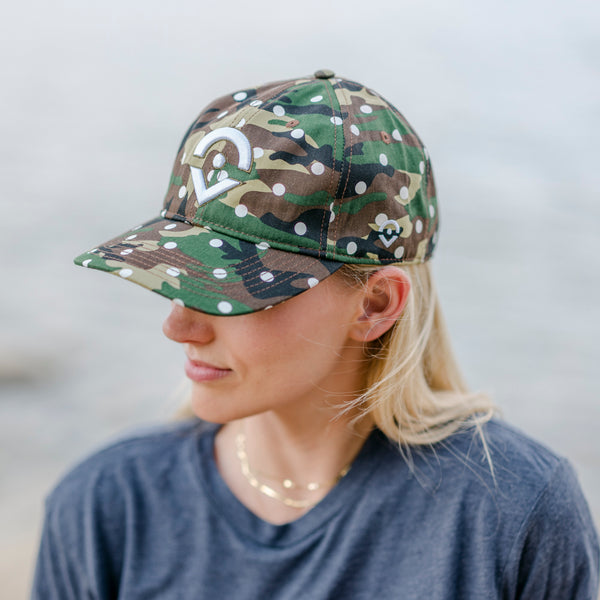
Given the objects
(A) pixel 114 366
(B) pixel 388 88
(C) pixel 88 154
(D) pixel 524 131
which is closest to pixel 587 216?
(D) pixel 524 131

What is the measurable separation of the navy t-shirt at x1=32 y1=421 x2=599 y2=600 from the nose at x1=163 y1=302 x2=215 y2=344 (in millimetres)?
402

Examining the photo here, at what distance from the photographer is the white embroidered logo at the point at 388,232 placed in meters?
1.18

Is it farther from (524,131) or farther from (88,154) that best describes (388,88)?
(88,154)

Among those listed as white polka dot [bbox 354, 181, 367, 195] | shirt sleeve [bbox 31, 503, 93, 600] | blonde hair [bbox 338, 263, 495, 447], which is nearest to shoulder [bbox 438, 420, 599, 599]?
blonde hair [bbox 338, 263, 495, 447]

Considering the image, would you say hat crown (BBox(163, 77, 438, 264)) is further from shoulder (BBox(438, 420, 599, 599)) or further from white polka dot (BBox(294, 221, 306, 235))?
shoulder (BBox(438, 420, 599, 599))

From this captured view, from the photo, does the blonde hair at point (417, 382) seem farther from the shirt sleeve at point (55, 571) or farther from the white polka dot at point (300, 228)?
the shirt sleeve at point (55, 571)

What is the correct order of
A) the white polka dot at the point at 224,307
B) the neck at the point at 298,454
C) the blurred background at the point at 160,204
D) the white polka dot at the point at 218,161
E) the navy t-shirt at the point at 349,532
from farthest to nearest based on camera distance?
the blurred background at the point at 160,204 < the neck at the point at 298,454 < the navy t-shirt at the point at 349,532 < the white polka dot at the point at 218,161 < the white polka dot at the point at 224,307

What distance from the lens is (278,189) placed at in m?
1.12

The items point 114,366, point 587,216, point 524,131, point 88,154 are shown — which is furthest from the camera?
point 88,154

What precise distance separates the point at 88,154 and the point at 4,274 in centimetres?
158

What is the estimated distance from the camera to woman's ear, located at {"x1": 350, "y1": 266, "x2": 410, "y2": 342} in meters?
1.23

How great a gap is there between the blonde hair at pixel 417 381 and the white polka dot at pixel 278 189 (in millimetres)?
276

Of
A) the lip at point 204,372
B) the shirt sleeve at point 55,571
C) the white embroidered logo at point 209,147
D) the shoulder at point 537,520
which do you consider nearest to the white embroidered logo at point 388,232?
the white embroidered logo at point 209,147

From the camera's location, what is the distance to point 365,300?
126 cm
